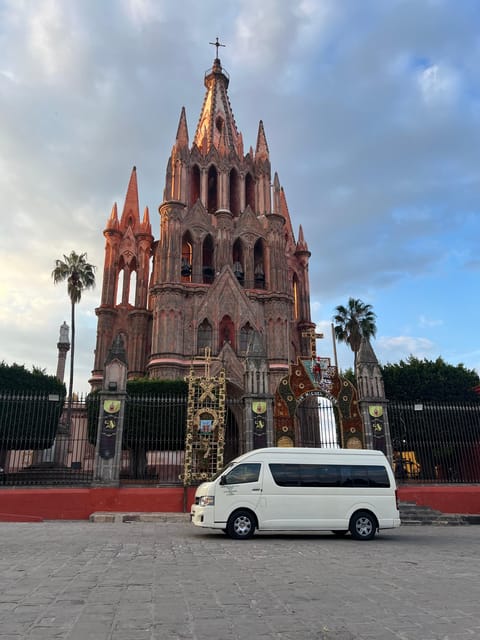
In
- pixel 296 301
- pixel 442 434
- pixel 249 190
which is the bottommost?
pixel 442 434

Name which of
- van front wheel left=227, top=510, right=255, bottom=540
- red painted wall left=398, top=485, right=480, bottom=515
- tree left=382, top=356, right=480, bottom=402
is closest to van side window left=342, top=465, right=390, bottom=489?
van front wheel left=227, top=510, right=255, bottom=540

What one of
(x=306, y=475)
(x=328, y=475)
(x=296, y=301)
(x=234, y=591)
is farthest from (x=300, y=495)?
(x=296, y=301)

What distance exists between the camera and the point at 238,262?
44.6 metres

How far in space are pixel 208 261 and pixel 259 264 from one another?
5057 millimetres

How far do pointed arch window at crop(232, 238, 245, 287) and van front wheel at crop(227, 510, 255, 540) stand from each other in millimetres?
31491

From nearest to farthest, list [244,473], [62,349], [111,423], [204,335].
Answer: [244,473]
[111,423]
[204,335]
[62,349]

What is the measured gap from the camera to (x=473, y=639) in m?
3.80

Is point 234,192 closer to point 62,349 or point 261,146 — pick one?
point 261,146

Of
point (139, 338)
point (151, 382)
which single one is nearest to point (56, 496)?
point (151, 382)

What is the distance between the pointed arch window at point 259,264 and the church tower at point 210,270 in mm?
91

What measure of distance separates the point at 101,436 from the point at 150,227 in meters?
32.1

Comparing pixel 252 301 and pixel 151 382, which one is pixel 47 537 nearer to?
pixel 151 382

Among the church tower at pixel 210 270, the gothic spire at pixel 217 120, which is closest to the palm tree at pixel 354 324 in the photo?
the church tower at pixel 210 270

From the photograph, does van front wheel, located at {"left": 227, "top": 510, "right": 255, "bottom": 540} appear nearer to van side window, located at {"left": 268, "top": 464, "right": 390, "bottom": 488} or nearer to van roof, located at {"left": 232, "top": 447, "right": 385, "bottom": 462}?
van side window, located at {"left": 268, "top": 464, "right": 390, "bottom": 488}
